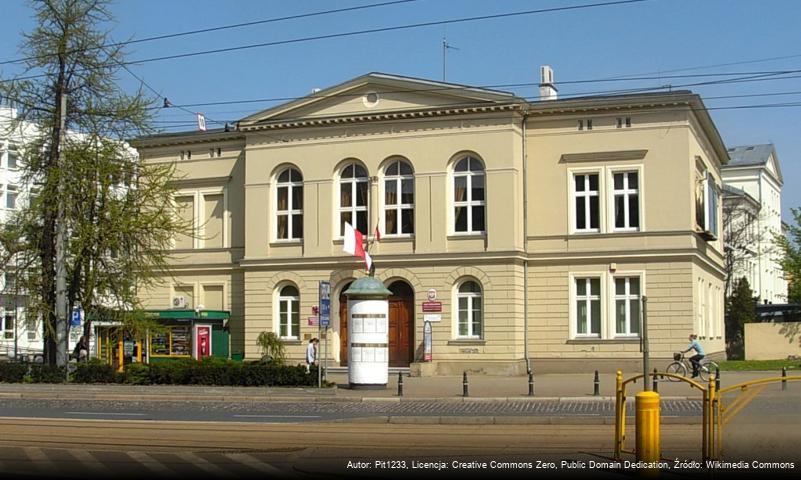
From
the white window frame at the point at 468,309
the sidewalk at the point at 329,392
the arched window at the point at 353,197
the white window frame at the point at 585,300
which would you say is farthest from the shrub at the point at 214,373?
the white window frame at the point at 585,300

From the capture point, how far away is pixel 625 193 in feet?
134

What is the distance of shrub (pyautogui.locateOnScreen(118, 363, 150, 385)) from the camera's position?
101 ft

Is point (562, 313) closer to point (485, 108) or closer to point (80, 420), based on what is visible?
point (485, 108)

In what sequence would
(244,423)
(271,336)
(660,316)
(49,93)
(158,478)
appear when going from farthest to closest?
(271,336), (660,316), (49,93), (244,423), (158,478)

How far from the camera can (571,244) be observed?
136 feet

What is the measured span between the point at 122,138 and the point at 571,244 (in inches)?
731

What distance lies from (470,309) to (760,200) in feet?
230

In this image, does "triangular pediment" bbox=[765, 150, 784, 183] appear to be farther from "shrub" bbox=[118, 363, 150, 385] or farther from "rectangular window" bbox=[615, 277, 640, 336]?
"shrub" bbox=[118, 363, 150, 385]

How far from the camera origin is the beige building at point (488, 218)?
132 feet

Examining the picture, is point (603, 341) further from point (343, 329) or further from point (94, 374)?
point (94, 374)

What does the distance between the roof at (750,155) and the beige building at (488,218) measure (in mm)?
62257

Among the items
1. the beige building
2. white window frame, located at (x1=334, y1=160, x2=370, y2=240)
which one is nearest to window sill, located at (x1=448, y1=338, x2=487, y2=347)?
the beige building

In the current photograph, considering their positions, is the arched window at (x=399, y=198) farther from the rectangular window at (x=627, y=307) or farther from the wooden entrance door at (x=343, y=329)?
the rectangular window at (x=627, y=307)

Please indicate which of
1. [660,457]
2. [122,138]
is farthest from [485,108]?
[660,457]
